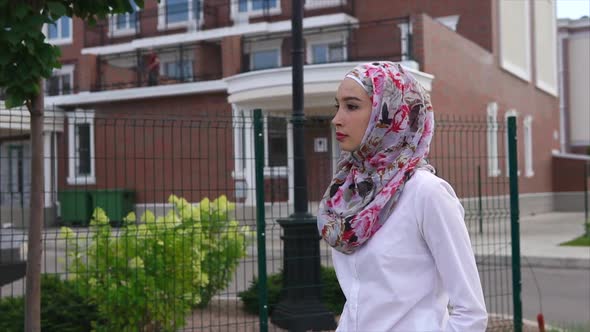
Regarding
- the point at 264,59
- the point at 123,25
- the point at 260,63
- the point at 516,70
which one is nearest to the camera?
the point at 264,59

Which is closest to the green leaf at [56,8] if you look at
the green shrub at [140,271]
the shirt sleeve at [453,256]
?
the green shrub at [140,271]

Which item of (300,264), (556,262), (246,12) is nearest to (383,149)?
(300,264)

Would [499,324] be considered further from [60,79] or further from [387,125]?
[60,79]

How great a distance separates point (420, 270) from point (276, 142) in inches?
282

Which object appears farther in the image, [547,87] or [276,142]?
[547,87]

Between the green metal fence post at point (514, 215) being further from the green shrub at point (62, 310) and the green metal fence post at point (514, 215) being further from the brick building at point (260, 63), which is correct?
the brick building at point (260, 63)

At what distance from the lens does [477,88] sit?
23.6 m

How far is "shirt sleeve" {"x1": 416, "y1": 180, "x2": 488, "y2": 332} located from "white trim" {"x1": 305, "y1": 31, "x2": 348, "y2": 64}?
2229 cm

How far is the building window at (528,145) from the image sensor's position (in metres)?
29.7

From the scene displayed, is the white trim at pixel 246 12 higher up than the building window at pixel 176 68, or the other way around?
the white trim at pixel 246 12

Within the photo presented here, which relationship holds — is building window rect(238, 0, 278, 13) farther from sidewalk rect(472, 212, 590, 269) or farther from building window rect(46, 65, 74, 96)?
sidewalk rect(472, 212, 590, 269)

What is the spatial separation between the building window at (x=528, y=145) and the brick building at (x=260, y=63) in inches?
2.1

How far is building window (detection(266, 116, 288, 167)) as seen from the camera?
7527mm

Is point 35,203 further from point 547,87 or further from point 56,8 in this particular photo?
point 547,87
